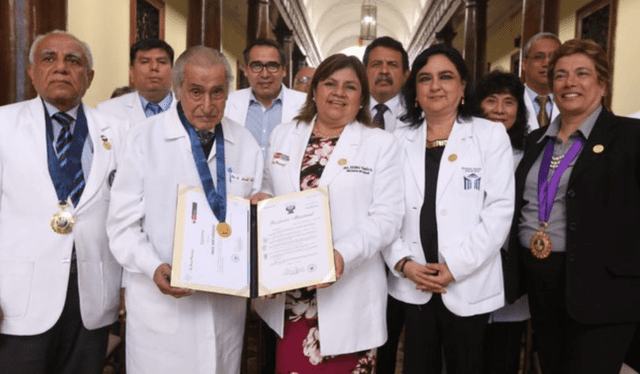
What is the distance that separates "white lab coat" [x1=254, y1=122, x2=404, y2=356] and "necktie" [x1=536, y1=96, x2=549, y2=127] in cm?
159

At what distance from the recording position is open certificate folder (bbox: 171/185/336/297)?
192cm

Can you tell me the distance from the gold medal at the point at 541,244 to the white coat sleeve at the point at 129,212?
1493mm

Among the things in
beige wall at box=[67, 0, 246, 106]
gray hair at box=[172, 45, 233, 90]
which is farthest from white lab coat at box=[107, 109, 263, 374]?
beige wall at box=[67, 0, 246, 106]

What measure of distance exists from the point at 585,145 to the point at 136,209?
1761 millimetres

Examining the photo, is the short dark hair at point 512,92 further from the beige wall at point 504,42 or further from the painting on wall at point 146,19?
the beige wall at point 504,42

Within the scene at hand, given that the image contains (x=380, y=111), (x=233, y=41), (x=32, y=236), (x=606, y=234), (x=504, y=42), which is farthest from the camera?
(x=504, y=42)

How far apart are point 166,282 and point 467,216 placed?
1.22 meters

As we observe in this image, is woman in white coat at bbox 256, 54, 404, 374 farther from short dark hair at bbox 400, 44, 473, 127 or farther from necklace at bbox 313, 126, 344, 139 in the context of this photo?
short dark hair at bbox 400, 44, 473, 127

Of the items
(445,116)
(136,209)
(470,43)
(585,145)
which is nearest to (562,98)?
(585,145)

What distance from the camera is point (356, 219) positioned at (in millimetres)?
2277

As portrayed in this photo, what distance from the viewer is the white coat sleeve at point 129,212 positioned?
2.02m

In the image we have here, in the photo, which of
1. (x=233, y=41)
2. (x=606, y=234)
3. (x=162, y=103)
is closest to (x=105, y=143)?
(x=162, y=103)

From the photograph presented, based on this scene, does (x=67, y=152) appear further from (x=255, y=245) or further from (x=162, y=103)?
(x=162, y=103)

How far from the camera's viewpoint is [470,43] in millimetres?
9906
